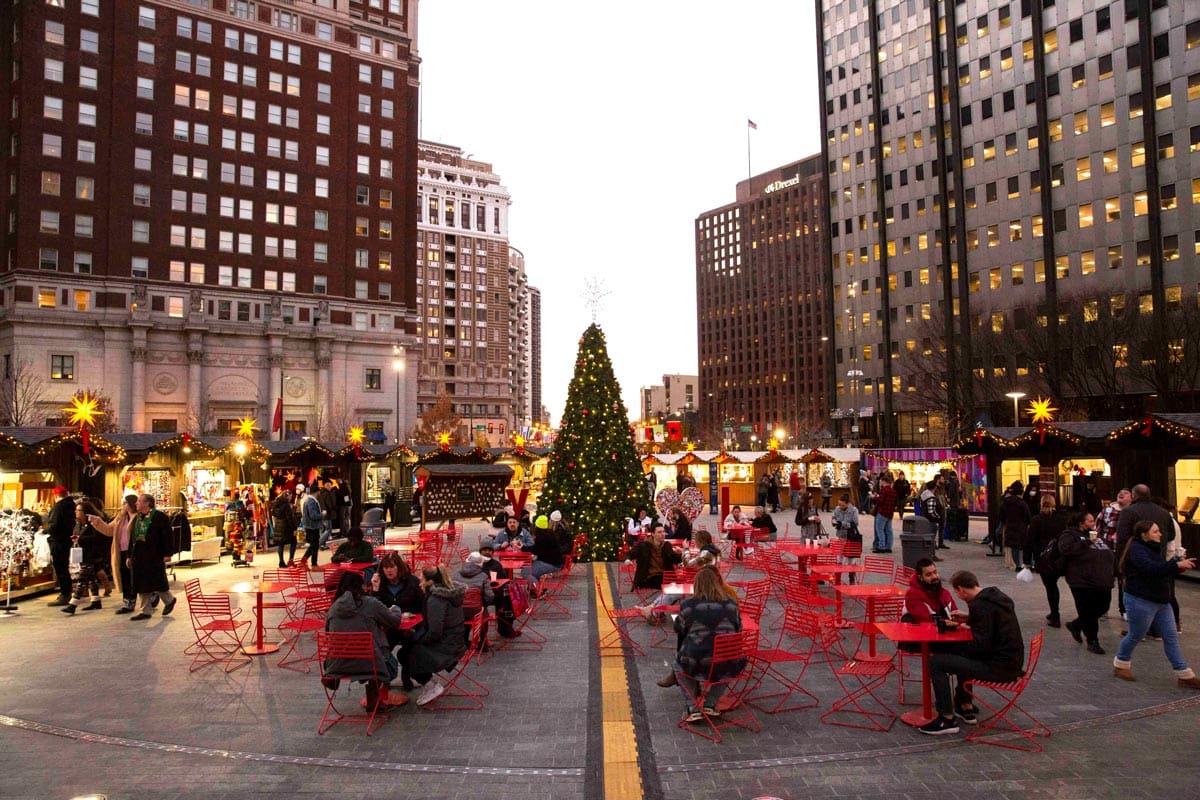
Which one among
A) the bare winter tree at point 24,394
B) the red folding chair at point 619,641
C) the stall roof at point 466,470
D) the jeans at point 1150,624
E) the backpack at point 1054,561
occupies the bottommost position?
the red folding chair at point 619,641

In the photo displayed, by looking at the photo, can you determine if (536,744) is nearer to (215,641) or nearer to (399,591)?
(399,591)

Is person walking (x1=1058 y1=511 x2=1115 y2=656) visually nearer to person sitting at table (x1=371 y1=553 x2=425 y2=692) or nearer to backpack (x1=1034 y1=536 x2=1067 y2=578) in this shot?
backpack (x1=1034 y1=536 x2=1067 y2=578)

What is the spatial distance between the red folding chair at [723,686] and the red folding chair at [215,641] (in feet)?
19.8

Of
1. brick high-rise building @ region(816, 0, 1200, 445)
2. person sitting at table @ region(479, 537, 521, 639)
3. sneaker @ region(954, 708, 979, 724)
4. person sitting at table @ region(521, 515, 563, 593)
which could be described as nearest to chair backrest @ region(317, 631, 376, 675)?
person sitting at table @ region(479, 537, 521, 639)

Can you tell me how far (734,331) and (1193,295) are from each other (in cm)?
12692

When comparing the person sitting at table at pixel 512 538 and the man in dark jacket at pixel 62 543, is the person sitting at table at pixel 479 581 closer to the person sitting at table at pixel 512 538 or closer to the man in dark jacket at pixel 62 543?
the person sitting at table at pixel 512 538

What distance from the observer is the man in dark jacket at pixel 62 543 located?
13977 millimetres

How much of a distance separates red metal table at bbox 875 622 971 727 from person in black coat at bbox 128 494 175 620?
11597mm

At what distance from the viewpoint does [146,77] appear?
59094 millimetres

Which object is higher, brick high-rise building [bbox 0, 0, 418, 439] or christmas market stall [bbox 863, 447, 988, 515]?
brick high-rise building [bbox 0, 0, 418, 439]

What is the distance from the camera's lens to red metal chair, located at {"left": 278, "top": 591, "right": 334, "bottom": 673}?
9531mm

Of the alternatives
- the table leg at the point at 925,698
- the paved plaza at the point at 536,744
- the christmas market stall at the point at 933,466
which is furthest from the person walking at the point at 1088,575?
the christmas market stall at the point at 933,466

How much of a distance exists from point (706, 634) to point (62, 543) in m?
13.3

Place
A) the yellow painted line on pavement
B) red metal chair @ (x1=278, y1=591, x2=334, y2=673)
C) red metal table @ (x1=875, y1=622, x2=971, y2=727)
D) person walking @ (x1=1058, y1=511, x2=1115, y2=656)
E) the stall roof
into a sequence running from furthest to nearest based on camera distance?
the stall roof, red metal chair @ (x1=278, y1=591, x2=334, y2=673), person walking @ (x1=1058, y1=511, x2=1115, y2=656), red metal table @ (x1=875, y1=622, x2=971, y2=727), the yellow painted line on pavement
